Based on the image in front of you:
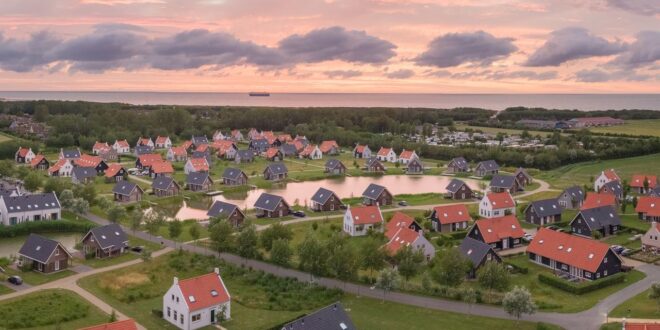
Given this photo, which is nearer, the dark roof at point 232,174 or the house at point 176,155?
the dark roof at point 232,174

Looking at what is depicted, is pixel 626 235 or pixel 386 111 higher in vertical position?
pixel 386 111

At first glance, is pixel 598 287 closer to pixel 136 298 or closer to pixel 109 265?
pixel 136 298

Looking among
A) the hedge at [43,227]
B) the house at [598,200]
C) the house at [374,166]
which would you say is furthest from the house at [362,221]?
the house at [374,166]

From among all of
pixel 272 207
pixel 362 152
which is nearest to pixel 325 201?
pixel 272 207

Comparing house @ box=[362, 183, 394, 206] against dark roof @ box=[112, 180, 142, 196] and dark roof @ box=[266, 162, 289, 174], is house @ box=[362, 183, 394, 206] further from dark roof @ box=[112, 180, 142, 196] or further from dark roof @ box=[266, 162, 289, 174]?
dark roof @ box=[112, 180, 142, 196]

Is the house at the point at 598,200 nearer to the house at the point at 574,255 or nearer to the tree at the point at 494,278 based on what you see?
the house at the point at 574,255

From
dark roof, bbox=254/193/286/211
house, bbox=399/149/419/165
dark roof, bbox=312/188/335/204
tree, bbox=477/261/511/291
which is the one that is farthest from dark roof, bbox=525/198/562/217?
house, bbox=399/149/419/165

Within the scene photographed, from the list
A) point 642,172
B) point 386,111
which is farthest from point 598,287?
point 386,111
